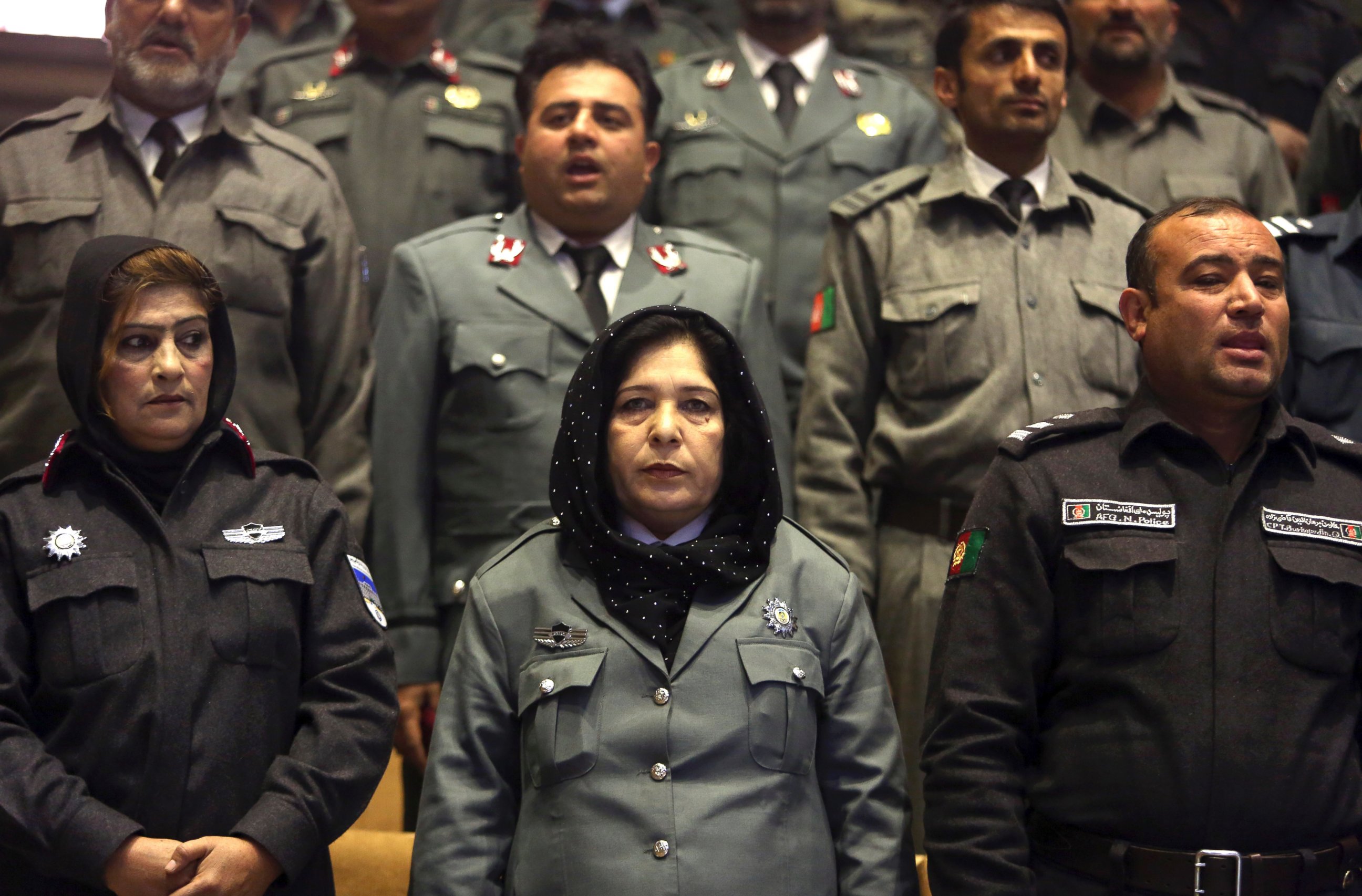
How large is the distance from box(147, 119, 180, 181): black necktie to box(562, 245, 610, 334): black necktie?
897mm

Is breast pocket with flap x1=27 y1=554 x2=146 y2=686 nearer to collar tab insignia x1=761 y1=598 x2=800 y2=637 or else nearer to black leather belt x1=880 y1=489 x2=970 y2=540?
collar tab insignia x1=761 y1=598 x2=800 y2=637

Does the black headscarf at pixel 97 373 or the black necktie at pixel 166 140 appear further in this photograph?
the black necktie at pixel 166 140

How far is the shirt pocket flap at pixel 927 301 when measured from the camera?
363 cm

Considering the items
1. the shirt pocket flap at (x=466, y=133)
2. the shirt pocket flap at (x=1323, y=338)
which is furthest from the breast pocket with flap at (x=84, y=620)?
the shirt pocket flap at (x=1323, y=338)

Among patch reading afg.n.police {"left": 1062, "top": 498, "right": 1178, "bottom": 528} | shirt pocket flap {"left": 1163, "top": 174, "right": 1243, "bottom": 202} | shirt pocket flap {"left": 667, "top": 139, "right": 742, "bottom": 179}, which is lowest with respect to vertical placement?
patch reading afg.n.police {"left": 1062, "top": 498, "right": 1178, "bottom": 528}

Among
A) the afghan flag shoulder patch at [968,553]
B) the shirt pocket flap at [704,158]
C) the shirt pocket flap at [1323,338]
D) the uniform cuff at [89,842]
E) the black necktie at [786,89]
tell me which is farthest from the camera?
the black necktie at [786,89]

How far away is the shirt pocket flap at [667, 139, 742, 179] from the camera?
4375 mm

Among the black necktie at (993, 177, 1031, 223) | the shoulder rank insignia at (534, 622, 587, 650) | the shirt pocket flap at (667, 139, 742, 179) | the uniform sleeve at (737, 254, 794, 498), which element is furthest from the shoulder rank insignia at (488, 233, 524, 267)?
the shoulder rank insignia at (534, 622, 587, 650)

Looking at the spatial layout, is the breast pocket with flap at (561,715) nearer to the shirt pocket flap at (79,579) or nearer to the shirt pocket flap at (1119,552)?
the shirt pocket flap at (79,579)

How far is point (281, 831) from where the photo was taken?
8.46 feet

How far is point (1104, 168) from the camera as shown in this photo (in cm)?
441

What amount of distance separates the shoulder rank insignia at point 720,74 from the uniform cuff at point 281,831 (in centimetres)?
260

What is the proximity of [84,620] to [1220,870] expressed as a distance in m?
1.85

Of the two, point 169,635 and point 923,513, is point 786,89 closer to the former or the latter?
point 923,513
